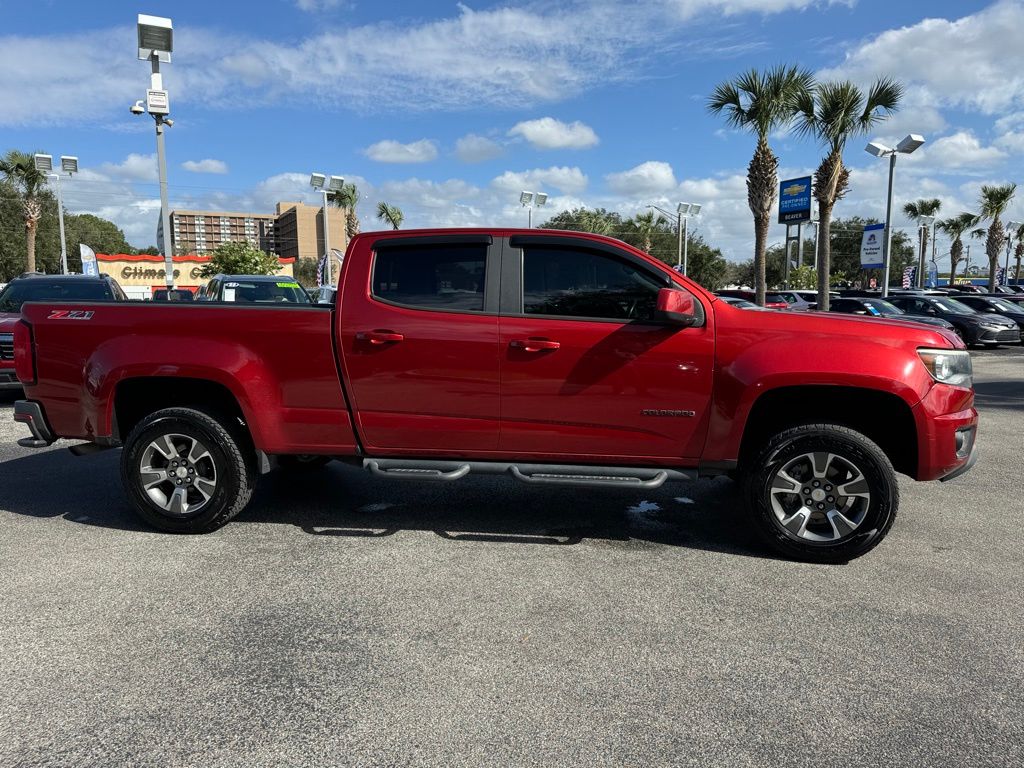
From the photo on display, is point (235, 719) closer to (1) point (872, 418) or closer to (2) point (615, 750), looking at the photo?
(2) point (615, 750)

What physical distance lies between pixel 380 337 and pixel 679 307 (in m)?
1.80

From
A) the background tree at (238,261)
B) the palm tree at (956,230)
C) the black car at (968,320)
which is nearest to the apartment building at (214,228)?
the background tree at (238,261)

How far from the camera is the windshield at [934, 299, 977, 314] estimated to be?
67.7 ft

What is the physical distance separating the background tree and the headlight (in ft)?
181

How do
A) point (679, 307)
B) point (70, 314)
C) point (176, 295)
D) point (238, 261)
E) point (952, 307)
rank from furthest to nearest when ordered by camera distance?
1. point (238, 261)
2. point (952, 307)
3. point (176, 295)
4. point (70, 314)
5. point (679, 307)

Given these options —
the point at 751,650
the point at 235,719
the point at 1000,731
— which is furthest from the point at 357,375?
the point at 1000,731

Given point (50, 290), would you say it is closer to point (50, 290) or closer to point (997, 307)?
point (50, 290)

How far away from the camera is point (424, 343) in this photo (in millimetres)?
4441

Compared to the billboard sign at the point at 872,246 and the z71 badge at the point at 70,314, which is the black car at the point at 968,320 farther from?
the z71 badge at the point at 70,314

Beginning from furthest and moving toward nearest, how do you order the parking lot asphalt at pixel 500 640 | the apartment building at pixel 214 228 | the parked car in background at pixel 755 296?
the apartment building at pixel 214 228 < the parked car in background at pixel 755 296 < the parking lot asphalt at pixel 500 640

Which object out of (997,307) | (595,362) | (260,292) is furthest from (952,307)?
(595,362)

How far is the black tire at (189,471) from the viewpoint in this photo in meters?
4.68

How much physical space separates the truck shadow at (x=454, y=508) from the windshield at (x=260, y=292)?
7.64m

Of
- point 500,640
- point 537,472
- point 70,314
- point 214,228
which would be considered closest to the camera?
point 500,640
